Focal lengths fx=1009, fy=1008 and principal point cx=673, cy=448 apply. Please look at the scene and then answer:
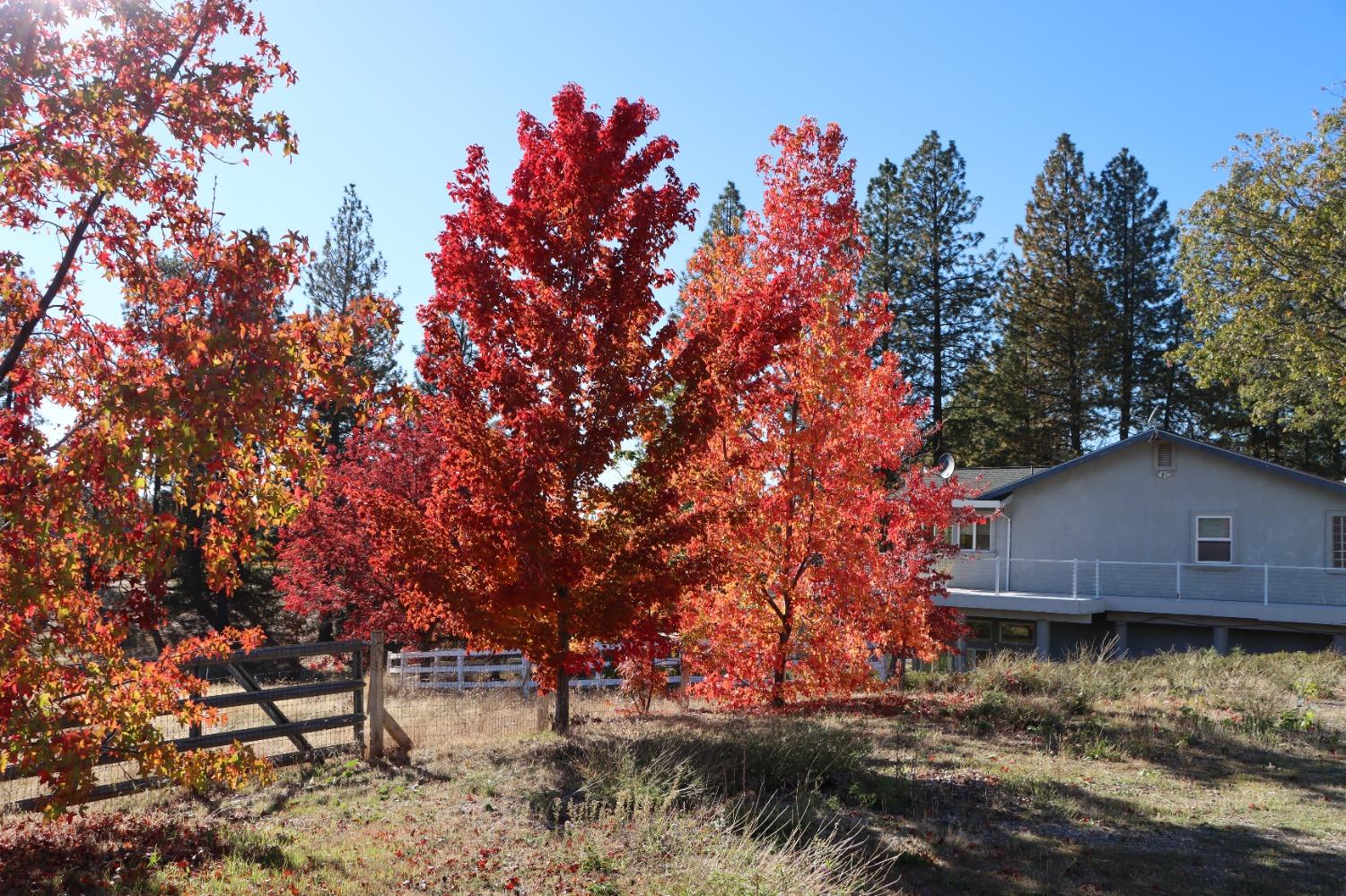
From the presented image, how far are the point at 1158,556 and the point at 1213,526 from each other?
1.61 meters

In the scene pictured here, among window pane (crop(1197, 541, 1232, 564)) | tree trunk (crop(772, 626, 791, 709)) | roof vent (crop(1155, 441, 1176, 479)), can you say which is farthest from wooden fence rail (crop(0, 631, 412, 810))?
roof vent (crop(1155, 441, 1176, 479))

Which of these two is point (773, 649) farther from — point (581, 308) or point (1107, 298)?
point (1107, 298)

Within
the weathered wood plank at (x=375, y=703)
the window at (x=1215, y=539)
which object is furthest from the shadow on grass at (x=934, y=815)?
the window at (x=1215, y=539)

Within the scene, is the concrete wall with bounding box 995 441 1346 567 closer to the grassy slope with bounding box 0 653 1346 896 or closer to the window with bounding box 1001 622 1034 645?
the window with bounding box 1001 622 1034 645

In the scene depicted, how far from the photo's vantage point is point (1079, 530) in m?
29.1

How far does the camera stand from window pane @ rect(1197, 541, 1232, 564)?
2672 centimetres

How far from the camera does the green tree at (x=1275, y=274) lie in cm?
2653

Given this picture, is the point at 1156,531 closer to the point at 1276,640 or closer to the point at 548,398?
the point at 1276,640

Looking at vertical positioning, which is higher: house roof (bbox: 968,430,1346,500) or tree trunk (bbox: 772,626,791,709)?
house roof (bbox: 968,430,1346,500)

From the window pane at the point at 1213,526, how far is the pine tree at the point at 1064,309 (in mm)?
18863

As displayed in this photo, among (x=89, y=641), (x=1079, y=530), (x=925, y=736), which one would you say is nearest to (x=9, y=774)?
(x=89, y=641)

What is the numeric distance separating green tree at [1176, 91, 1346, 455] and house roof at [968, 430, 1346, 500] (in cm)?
264

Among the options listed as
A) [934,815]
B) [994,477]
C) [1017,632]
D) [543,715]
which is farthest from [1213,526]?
[934,815]

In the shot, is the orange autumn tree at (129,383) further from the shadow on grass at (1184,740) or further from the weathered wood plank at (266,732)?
the shadow on grass at (1184,740)
